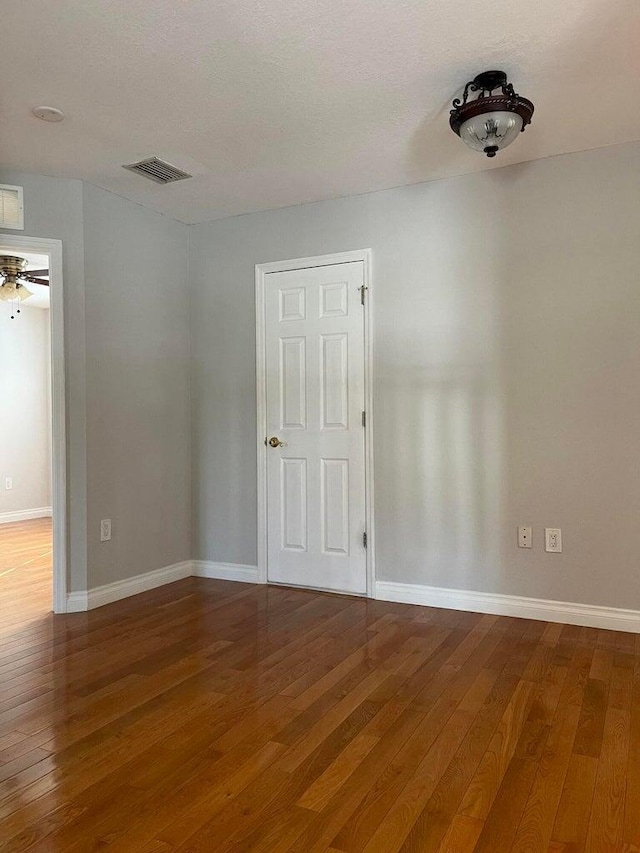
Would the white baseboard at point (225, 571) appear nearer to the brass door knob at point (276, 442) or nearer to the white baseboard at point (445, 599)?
the white baseboard at point (445, 599)

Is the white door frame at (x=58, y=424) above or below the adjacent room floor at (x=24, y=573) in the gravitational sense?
above

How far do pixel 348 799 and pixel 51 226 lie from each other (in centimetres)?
337

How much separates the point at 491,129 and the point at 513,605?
247 cm

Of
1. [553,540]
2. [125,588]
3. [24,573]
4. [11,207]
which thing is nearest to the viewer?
[553,540]

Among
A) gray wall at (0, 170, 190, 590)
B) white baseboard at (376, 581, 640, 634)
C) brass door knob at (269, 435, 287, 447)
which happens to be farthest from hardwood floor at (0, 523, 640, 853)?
brass door knob at (269, 435, 287, 447)

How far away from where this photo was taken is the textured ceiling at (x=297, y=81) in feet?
7.36

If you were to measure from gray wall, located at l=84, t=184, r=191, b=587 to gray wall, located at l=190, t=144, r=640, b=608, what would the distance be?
0.88 metres

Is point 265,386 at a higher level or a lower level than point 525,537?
higher

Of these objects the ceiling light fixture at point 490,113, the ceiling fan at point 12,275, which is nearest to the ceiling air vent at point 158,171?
the ceiling light fixture at point 490,113

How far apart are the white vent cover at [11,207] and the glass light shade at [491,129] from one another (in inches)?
98.2

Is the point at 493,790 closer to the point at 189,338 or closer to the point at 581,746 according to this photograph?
the point at 581,746

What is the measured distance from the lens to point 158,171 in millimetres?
3609

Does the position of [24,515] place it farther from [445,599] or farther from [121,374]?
[445,599]

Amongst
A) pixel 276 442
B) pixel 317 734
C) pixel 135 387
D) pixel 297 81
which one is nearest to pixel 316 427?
pixel 276 442
